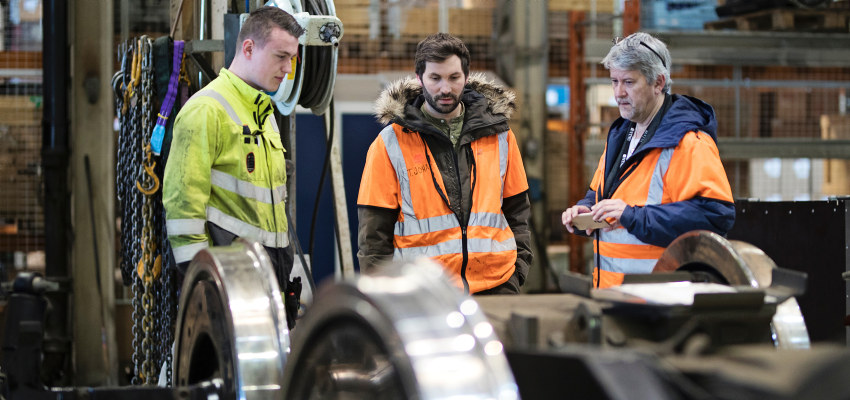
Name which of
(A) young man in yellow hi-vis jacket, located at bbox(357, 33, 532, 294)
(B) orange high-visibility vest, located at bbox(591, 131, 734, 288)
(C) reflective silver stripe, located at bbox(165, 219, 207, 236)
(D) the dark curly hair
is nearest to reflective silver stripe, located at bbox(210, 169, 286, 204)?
(C) reflective silver stripe, located at bbox(165, 219, 207, 236)

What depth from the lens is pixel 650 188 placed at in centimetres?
286

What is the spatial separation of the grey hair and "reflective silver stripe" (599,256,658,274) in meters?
0.56


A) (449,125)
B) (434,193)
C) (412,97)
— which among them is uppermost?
(412,97)

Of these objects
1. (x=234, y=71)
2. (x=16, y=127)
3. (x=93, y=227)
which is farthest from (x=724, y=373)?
(x=16, y=127)

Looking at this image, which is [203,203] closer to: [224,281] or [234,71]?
[234,71]

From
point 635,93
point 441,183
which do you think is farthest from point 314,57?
point 635,93

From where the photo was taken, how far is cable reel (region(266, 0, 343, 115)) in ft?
11.7

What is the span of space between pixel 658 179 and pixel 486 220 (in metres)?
0.59

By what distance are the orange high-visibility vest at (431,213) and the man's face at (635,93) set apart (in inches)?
20.2

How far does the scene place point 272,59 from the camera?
3.32 metres

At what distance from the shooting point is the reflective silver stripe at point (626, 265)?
2854 mm

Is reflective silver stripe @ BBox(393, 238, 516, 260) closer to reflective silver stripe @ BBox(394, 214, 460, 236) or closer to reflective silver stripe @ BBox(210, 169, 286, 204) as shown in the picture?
reflective silver stripe @ BBox(394, 214, 460, 236)

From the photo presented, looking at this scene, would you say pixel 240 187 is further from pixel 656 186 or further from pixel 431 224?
pixel 656 186

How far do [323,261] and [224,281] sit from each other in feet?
15.9
